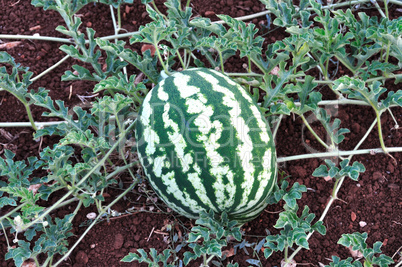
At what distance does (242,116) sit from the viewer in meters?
2.10

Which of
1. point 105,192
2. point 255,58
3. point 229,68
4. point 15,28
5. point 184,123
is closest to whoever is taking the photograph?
point 184,123

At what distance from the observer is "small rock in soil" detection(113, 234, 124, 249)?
2.47 meters

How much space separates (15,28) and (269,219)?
232 cm

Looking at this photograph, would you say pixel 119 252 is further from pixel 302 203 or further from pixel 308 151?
pixel 308 151

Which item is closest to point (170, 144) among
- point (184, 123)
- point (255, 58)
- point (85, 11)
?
point (184, 123)

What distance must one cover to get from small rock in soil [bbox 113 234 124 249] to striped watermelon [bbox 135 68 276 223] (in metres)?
0.49

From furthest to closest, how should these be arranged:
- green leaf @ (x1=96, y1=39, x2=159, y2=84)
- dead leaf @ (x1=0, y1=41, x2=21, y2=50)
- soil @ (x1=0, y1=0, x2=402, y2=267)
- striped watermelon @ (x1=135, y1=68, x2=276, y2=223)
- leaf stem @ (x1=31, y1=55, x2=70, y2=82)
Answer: dead leaf @ (x1=0, y1=41, x2=21, y2=50)
leaf stem @ (x1=31, y1=55, x2=70, y2=82)
soil @ (x1=0, y1=0, x2=402, y2=267)
green leaf @ (x1=96, y1=39, x2=159, y2=84)
striped watermelon @ (x1=135, y1=68, x2=276, y2=223)

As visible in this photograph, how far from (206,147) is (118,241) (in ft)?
2.91

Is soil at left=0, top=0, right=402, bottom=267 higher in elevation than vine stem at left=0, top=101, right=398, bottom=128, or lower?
lower

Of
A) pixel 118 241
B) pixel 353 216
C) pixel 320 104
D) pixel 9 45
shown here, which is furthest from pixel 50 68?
pixel 353 216

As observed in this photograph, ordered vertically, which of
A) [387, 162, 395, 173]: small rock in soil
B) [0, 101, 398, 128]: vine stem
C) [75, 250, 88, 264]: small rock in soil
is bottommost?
[75, 250, 88, 264]: small rock in soil

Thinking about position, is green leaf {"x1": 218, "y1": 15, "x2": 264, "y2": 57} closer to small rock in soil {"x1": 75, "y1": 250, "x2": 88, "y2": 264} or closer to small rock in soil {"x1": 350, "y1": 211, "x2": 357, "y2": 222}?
small rock in soil {"x1": 350, "y1": 211, "x2": 357, "y2": 222}

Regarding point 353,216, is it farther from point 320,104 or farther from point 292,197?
point 320,104

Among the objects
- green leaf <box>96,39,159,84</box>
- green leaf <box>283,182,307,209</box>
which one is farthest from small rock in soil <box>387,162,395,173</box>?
green leaf <box>96,39,159,84</box>
